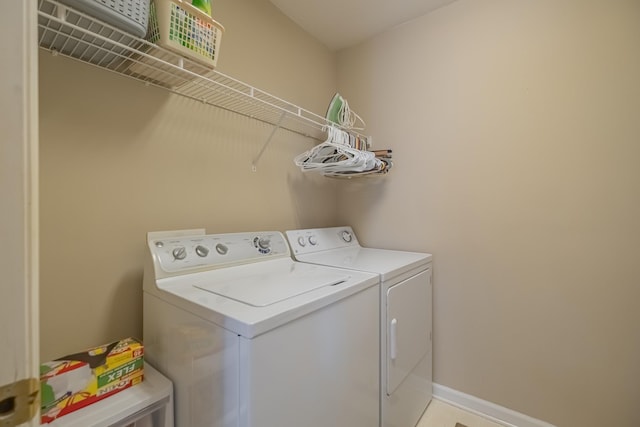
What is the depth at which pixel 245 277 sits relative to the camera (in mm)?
1141

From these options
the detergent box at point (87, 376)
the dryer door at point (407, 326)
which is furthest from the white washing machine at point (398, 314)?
the detergent box at point (87, 376)

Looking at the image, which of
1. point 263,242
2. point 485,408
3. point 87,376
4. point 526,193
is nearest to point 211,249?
point 263,242

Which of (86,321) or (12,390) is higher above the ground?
(12,390)

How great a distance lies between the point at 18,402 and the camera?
38 cm

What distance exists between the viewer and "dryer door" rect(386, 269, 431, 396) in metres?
1.26

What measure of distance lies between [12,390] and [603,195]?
210cm

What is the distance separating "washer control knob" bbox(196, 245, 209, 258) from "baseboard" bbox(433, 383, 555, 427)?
1.72m

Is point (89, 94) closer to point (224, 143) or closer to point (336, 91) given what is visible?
point (224, 143)

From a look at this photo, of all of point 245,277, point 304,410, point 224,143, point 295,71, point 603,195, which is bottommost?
point 304,410

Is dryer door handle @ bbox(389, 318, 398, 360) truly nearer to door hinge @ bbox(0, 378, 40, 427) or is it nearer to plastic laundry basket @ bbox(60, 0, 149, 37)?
door hinge @ bbox(0, 378, 40, 427)

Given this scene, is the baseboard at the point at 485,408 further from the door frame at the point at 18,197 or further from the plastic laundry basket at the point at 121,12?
the plastic laundry basket at the point at 121,12

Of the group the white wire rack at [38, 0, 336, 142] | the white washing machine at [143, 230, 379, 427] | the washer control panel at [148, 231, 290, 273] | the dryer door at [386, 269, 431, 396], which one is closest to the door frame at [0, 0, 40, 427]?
the white washing machine at [143, 230, 379, 427]

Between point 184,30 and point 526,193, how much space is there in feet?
5.95

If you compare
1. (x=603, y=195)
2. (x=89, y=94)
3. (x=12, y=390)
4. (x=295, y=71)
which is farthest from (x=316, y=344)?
(x=295, y=71)
